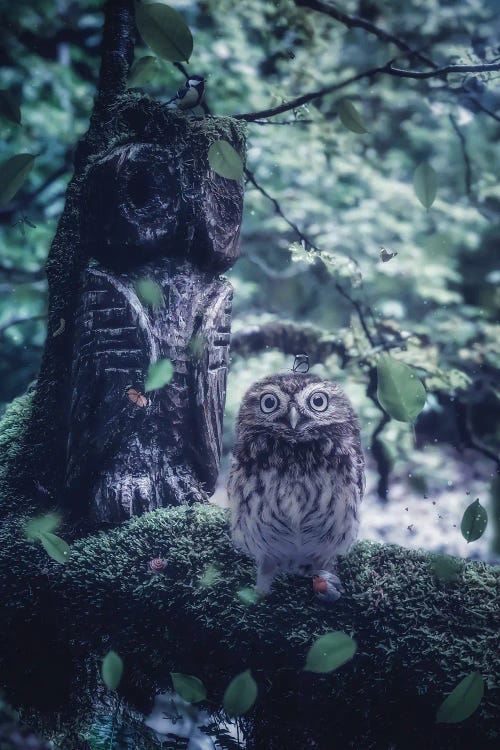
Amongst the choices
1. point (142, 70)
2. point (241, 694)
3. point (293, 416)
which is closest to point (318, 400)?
point (293, 416)

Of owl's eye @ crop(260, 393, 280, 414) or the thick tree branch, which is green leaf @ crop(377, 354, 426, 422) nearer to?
owl's eye @ crop(260, 393, 280, 414)

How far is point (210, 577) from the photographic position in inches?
34.6

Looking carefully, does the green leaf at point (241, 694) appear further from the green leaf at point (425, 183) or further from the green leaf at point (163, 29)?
the green leaf at point (163, 29)

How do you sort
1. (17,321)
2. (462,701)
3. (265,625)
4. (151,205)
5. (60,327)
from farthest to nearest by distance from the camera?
1. (17,321)
2. (60,327)
3. (151,205)
4. (265,625)
5. (462,701)

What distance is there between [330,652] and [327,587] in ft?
0.38

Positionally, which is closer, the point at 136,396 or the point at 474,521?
the point at 474,521

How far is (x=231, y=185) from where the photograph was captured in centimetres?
97

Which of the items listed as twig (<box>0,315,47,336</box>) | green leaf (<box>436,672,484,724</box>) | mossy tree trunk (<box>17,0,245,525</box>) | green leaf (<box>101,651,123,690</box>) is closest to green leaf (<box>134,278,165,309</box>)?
mossy tree trunk (<box>17,0,245,525</box>)

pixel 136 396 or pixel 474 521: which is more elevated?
pixel 136 396

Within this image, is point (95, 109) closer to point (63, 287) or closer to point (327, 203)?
point (63, 287)

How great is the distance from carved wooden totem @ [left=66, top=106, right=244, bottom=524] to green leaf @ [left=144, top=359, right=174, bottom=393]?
0.12ft

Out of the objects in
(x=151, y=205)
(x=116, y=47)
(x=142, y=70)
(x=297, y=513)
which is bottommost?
(x=297, y=513)

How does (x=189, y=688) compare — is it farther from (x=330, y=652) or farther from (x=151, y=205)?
(x=151, y=205)

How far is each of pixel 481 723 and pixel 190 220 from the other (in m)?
0.88
